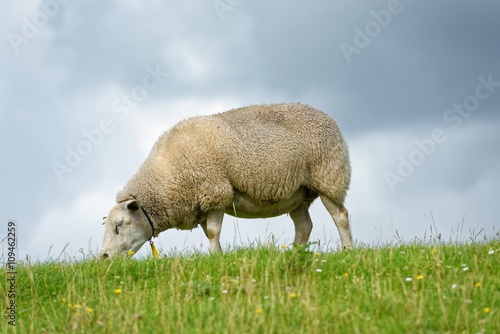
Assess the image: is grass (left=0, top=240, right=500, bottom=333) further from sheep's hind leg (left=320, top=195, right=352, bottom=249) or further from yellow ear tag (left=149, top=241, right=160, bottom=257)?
sheep's hind leg (left=320, top=195, right=352, bottom=249)

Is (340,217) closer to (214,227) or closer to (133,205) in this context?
(214,227)

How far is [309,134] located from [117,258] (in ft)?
15.1

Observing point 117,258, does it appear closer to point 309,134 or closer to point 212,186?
point 212,186

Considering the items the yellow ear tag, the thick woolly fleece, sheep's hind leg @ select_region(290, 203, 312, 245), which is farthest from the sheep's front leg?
sheep's hind leg @ select_region(290, 203, 312, 245)

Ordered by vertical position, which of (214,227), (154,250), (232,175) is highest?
(232,175)

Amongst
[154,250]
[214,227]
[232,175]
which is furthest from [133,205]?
[232,175]

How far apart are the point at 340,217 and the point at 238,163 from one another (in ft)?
7.59

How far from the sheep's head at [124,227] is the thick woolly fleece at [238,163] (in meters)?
0.26

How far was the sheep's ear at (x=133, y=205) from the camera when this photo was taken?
42.8ft

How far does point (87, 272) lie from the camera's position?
9586 mm

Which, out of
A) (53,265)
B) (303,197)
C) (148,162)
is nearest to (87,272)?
(53,265)

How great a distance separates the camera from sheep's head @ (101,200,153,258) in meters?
13.1

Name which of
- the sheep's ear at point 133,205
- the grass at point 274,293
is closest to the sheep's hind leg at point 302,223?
the sheep's ear at point 133,205

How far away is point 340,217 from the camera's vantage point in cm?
1373
